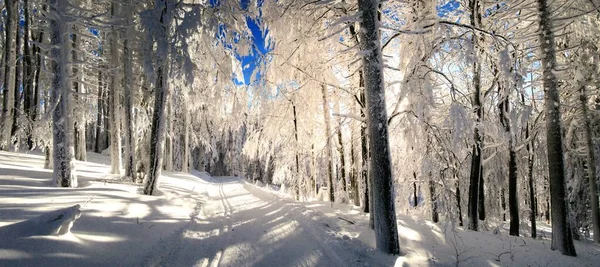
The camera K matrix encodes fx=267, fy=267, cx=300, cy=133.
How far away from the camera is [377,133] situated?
4.97m

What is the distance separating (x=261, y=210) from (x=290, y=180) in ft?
14.0

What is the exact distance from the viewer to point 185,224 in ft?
18.5

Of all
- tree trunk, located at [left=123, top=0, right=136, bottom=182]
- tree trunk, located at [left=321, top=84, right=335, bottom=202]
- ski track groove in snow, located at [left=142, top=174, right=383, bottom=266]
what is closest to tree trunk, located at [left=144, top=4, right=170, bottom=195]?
ski track groove in snow, located at [left=142, top=174, right=383, bottom=266]

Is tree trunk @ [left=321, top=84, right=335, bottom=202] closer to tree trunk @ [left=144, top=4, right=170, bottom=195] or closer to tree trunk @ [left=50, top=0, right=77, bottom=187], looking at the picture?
tree trunk @ [left=144, top=4, right=170, bottom=195]

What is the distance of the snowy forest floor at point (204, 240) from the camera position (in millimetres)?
3520

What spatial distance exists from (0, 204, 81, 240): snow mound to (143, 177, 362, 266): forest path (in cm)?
119

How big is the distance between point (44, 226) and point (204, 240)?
2197mm

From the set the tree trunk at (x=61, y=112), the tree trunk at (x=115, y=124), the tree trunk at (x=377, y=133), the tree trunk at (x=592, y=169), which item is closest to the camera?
the tree trunk at (x=377, y=133)

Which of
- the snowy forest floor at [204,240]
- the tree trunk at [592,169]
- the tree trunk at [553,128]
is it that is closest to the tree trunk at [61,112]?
the snowy forest floor at [204,240]

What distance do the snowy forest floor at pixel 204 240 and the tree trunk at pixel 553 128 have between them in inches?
32.3

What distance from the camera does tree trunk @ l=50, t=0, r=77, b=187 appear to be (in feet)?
22.1

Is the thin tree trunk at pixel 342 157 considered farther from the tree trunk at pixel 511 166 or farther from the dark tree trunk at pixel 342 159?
the tree trunk at pixel 511 166

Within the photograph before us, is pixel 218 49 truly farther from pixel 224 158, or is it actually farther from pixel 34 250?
pixel 224 158

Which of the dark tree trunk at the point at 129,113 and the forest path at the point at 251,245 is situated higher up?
the dark tree trunk at the point at 129,113
